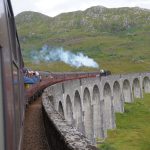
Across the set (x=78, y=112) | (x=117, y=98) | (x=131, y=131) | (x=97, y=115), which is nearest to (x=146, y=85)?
(x=117, y=98)

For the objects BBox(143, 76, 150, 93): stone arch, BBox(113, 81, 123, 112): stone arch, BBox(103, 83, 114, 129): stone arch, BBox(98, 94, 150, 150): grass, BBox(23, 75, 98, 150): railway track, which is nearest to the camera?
BBox(23, 75, 98, 150): railway track

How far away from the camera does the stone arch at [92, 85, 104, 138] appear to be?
52.6m

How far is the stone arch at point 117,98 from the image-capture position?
229 feet

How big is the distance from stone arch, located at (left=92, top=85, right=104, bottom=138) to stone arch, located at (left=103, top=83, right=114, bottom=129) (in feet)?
18.8

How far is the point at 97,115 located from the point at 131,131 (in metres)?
8.30

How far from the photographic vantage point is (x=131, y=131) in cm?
5912

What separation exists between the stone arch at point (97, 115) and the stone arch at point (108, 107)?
5724mm

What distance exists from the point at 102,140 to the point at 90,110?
527cm

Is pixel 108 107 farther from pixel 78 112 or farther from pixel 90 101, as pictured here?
pixel 78 112

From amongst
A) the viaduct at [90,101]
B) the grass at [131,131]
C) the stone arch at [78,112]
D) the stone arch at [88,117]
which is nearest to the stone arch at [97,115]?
the viaduct at [90,101]

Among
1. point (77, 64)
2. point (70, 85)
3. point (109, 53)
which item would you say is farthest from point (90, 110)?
point (109, 53)

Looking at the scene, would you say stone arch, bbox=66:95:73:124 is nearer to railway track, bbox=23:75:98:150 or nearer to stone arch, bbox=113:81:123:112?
railway track, bbox=23:75:98:150

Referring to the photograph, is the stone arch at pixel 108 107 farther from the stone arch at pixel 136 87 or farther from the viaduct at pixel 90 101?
the stone arch at pixel 136 87

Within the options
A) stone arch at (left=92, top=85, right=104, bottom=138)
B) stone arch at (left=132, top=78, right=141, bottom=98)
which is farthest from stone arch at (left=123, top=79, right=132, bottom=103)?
stone arch at (left=92, top=85, right=104, bottom=138)
